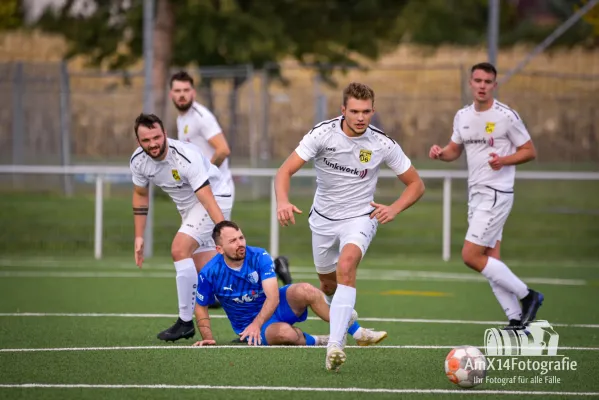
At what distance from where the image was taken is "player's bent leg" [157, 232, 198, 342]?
996 cm

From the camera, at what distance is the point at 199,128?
40.5ft

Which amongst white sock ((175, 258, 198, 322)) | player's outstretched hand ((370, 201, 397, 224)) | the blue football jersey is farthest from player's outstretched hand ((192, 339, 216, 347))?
player's outstretched hand ((370, 201, 397, 224))

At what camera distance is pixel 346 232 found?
30.0ft

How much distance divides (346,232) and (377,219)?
46 centimetres

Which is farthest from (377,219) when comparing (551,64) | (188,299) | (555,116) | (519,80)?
(551,64)

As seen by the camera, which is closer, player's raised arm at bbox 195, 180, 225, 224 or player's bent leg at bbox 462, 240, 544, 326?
player's raised arm at bbox 195, 180, 225, 224

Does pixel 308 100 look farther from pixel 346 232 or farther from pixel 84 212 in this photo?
pixel 346 232

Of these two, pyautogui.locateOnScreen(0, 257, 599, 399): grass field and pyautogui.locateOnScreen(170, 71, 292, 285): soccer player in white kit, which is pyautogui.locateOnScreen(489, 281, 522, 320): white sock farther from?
pyautogui.locateOnScreen(170, 71, 292, 285): soccer player in white kit

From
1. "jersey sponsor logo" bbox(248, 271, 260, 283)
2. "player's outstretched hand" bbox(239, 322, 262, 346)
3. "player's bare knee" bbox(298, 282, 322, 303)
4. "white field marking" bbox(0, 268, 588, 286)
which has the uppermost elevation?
"jersey sponsor logo" bbox(248, 271, 260, 283)

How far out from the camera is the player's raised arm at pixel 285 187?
822cm

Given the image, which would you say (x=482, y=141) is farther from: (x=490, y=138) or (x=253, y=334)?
(x=253, y=334)

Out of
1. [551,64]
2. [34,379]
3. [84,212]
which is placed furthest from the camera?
[551,64]

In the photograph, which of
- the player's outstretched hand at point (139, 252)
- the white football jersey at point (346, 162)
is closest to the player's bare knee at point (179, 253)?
the player's outstretched hand at point (139, 252)

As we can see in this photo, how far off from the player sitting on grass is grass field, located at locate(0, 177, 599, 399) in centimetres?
21
